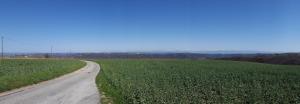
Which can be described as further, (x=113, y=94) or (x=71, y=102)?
(x=113, y=94)

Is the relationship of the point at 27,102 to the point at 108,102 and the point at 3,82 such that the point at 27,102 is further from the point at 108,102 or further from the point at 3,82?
the point at 3,82

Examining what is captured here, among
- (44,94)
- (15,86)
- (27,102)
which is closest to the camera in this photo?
(27,102)

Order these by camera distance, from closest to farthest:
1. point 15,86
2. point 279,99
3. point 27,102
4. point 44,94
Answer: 1. point 27,102
2. point 279,99
3. point 44,94
4. point 15,86

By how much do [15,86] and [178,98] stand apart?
13.2 m

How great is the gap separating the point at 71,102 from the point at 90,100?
1205 mm

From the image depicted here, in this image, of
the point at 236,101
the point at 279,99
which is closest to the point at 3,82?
the point at 236,101

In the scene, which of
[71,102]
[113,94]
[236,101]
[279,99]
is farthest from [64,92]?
[279,99]

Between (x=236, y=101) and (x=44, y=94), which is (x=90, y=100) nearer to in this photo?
(x=44, y=94)

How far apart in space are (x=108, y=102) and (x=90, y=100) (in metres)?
1.10

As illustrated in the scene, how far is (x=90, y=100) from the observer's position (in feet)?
62.6

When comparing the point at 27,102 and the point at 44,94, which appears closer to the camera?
the point at 27,102

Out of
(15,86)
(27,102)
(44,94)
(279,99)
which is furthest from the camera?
(15,86)

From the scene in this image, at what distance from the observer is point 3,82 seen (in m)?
26.1

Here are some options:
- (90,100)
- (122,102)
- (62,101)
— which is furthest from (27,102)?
(122,102)
